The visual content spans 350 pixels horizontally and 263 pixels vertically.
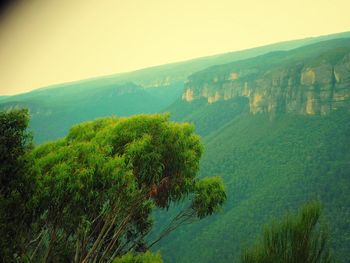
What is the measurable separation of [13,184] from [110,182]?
2027mm

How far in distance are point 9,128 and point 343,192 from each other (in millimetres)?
Answer: 57502

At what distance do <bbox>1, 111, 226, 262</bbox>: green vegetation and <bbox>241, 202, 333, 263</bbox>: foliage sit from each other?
9.76 feet

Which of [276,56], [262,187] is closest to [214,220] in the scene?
[262,187]

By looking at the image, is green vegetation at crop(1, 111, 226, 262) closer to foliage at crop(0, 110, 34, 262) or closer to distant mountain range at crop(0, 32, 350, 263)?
foliage at crop(0, 110, 34, 262)

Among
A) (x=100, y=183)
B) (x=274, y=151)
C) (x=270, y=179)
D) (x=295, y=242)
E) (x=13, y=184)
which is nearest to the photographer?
(x=13, y=184)

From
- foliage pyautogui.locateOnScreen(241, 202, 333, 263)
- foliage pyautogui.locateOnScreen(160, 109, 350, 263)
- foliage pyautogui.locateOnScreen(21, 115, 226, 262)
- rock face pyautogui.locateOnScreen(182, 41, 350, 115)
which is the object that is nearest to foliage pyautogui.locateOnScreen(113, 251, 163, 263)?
foliage pyautogui.locateOnScreen(21, 115, 226, 262)

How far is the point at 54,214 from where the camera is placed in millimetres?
8312

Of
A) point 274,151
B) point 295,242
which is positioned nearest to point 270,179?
point 274,151

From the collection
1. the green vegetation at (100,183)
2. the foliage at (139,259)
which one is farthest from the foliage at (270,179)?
the foliage at (139,259)

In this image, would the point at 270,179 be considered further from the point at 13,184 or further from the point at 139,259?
the point at 13,184

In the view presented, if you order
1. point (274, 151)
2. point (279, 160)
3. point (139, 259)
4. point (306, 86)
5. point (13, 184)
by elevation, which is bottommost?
point (279, 160)

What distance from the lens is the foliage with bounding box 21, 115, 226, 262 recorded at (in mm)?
7918

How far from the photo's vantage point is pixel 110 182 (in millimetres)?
8273

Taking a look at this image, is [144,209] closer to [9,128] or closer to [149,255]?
[149,255]
